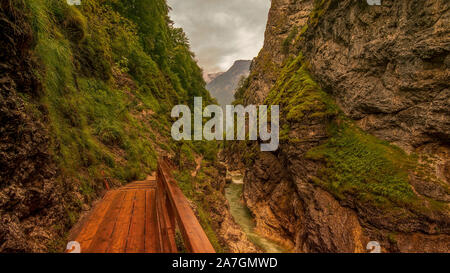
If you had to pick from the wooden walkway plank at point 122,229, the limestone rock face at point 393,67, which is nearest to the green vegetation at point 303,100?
the limestone rock face at point 393,67

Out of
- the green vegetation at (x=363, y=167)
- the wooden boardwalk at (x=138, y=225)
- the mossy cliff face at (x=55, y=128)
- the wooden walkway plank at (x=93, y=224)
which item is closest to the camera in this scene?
the wooden boardwalk at (x=138, y=225)

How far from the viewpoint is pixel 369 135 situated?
11914 mm

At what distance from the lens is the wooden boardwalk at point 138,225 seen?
7.88 feet

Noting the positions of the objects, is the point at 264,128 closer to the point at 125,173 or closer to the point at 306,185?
the point at 306,185

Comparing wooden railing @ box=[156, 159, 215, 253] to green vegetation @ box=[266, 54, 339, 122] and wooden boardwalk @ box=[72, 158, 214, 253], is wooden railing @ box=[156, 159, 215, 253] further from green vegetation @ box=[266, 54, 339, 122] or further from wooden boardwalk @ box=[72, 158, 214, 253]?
green vegetation @ box=[266, 54, 339, 122]

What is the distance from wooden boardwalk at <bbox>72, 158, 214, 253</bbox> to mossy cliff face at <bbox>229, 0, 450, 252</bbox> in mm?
10972

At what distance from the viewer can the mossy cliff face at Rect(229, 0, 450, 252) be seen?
29.8 feet

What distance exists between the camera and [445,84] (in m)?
9.32

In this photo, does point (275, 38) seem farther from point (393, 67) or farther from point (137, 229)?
point (137, 229)

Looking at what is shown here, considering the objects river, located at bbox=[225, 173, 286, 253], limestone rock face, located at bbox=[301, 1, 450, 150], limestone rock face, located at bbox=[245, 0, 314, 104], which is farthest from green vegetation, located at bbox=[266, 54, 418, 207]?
limestone rock face, located at bbox=[245, 0, 314, 104]

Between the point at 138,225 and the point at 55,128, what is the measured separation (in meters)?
3.04

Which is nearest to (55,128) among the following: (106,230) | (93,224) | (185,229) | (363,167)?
(93,224)

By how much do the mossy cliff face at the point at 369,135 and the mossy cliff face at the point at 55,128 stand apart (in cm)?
1116

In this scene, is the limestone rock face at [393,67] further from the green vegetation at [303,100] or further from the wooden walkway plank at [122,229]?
the wooden walkway plank at [122,229]
